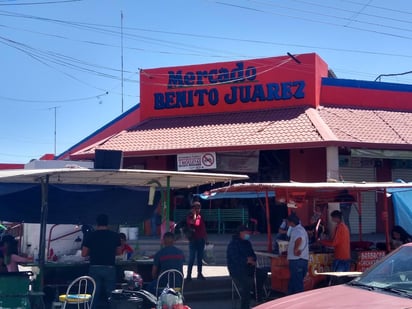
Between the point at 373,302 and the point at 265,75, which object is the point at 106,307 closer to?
the point at 373,302

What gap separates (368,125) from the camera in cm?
1859

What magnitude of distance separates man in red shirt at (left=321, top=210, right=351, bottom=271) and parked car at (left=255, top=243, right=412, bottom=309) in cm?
428

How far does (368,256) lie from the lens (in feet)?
37.4

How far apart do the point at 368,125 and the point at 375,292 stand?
1359 centimetres

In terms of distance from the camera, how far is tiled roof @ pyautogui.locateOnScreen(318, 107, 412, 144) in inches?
691

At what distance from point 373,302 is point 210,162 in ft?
44.3

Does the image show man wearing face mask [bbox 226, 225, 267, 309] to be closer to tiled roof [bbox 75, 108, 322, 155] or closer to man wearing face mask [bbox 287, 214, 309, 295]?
man wearing face mask [bbox 287, 214, 309, 295]

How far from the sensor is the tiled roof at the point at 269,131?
1723 cm

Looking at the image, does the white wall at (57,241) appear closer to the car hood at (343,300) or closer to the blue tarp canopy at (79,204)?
the blue tarp canopy at (79,204)

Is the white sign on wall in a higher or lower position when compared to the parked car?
higher

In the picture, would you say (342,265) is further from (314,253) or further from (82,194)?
(82,194)

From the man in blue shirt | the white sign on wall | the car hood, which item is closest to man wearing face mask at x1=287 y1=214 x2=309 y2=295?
the man in blue shirt

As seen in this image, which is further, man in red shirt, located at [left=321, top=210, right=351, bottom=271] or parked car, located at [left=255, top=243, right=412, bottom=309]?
man in red shirt, located at [left=321, top=210, right=351, bottom=271]

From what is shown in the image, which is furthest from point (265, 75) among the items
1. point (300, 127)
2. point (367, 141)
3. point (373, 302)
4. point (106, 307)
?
point (373, 302)
